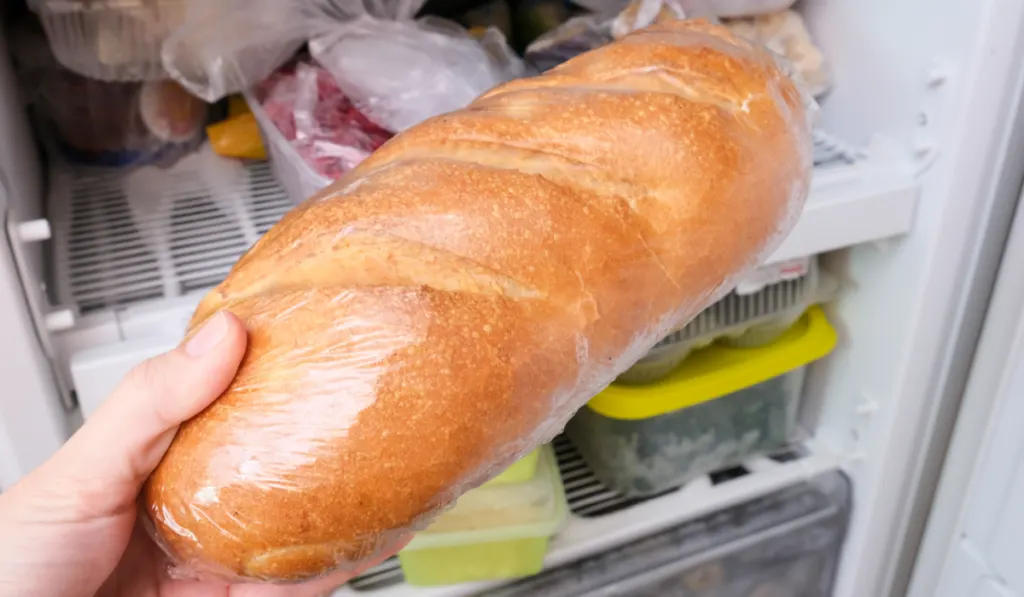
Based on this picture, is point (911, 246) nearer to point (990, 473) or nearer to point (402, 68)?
point (990, 473)

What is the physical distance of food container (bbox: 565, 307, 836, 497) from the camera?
80 cm

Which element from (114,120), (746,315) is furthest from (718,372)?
(114,120)

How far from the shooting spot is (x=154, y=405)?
1.31 ft

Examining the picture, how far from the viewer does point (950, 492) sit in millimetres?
901

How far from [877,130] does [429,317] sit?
1.83 ft

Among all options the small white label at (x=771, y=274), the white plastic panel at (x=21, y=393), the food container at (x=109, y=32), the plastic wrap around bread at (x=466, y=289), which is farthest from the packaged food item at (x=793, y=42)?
the white plastic panel at (x=21, y=393)

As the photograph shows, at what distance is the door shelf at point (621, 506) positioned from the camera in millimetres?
805

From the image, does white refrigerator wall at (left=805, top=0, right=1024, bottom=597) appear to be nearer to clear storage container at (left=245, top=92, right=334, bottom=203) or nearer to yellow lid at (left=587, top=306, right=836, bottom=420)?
yellow lid at (left=587, top=306, right=836, bottom=420)

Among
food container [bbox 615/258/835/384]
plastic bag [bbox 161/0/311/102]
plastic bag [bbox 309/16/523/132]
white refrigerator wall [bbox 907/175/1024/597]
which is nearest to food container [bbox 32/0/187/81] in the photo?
plastic bag [bbox 161/0/311/102]

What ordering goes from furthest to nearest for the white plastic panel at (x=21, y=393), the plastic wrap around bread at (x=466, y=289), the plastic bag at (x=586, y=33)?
1. the plastic bag at (x=586, y=33)
2. the white plastic panel at (x=21, y=393)
3. the plastic wrap around bread at (x=466, y=289)

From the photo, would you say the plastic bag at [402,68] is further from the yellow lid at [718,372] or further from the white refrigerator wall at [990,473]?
the white refrigerator wall at [990,473]

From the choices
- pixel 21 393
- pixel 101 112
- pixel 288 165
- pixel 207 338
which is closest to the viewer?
pixel 207 338

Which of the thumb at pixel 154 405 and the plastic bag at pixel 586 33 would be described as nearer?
the thumb at pixel 154 405

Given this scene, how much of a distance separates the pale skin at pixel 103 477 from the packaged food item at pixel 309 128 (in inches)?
11.4
